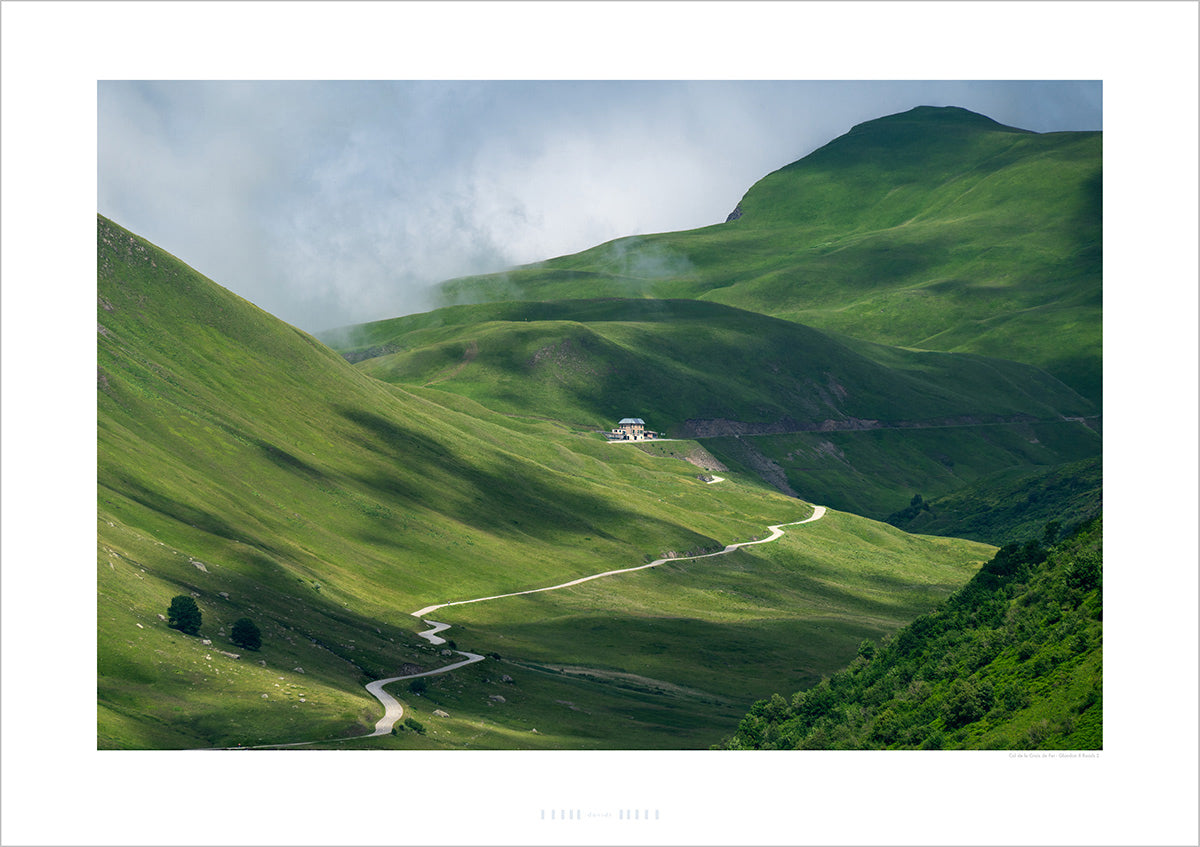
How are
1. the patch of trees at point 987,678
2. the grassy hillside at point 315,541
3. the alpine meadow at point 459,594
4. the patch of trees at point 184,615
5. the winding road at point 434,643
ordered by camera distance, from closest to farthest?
the patch of trees at point 987,678
the alpine meadow at point 459,594
the winding road at point 434,643
the grassy hillside at point 315,541
the patch of trees at point 184,615

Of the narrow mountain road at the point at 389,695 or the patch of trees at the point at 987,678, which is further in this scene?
the narrow mountain road at the point at 389,695

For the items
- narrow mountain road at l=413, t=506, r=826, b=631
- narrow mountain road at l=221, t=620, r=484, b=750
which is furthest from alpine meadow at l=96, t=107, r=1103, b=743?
narrow mountain road at l=413, t=506, r=826, b=631

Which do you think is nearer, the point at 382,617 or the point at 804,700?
the point at 804,700

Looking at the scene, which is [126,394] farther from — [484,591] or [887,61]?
[887,61]

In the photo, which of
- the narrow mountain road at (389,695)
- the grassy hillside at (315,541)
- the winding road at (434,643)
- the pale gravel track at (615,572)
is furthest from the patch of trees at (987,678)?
the pale gravel track at (615,572)

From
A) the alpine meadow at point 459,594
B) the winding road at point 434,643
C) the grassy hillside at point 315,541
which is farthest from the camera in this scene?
the grassy hillside at point 315,541

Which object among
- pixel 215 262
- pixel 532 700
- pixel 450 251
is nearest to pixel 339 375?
pixel 450 251

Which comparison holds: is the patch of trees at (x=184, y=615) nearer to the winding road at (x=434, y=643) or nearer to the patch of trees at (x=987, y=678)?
the winding road at (x=434, y=643)
